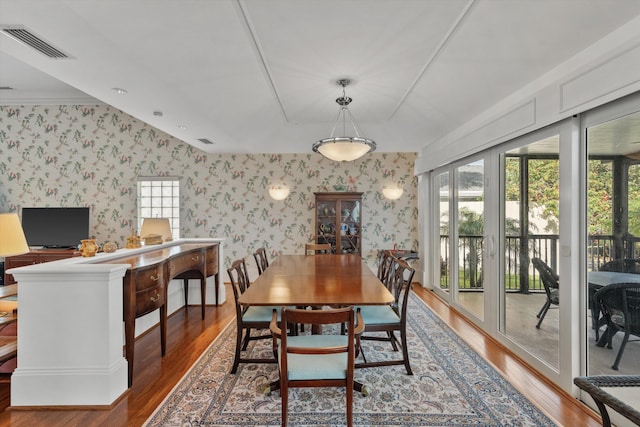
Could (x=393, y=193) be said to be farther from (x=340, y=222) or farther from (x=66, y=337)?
(x=66, y=337)

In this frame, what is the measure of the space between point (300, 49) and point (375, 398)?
255 centimetres

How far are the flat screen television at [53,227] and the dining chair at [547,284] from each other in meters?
6.48

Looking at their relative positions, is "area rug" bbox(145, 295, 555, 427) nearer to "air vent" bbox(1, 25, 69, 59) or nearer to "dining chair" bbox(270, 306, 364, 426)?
"dining chair" bbox(270, 306, 364, 426)

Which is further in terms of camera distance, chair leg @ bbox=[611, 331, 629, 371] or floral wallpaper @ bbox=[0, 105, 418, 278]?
floral wallpaper @ bbox=[0, 105, 418, 278]

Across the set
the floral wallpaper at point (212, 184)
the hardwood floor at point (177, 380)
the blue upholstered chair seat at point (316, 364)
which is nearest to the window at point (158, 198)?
the floral wallpaper at point (212, 184)

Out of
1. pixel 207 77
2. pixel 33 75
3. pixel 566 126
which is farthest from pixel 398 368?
pixel 33 75

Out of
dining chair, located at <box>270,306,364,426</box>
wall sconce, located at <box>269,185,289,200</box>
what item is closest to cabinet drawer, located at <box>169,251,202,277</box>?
dining chair, located at <box>270,306,364,426</box>

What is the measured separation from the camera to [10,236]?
215cm

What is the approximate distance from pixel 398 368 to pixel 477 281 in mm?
1946

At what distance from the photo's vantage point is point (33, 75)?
4.70 metres

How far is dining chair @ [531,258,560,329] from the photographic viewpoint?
2.51 meters

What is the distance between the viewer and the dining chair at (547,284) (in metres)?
2.51

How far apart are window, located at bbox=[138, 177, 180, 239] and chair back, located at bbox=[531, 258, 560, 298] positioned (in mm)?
5292

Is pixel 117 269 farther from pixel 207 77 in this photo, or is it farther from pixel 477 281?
pixel 477 281
